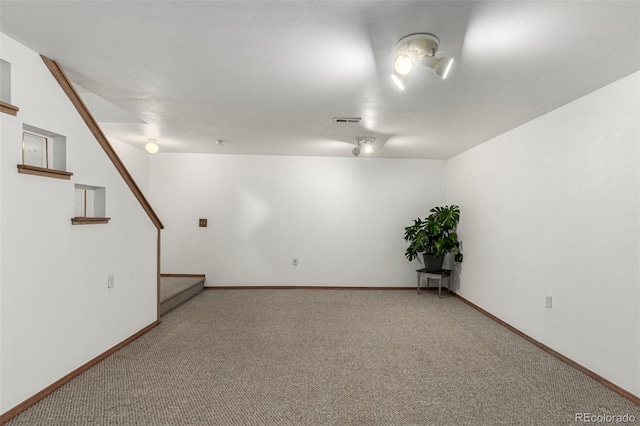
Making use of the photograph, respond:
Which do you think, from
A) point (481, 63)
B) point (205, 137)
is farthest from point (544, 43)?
point (205, 137)

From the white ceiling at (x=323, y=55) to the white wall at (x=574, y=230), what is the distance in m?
0.29

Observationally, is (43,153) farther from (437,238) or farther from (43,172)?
(437,238)

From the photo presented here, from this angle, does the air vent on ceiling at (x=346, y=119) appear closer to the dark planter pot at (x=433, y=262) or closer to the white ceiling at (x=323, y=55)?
the white ceiling at (x=323, y=55)

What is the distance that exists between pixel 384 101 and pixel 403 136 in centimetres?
139

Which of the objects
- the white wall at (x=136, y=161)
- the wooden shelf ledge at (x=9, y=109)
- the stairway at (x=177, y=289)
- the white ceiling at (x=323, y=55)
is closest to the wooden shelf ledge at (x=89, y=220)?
the wooden shelf ledge at (x=9, y=109)

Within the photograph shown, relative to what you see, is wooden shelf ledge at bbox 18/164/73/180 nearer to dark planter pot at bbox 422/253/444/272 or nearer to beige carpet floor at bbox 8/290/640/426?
beige carpet floor at bbox 8/290/640/426

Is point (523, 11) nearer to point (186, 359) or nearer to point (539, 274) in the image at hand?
point (539, 274)

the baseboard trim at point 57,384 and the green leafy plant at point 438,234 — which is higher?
the green leafy plant at point 438,234

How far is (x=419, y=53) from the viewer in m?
1.98

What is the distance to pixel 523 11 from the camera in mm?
1654

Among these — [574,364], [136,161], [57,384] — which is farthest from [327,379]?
[136,161]

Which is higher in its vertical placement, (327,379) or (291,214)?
(291,214)

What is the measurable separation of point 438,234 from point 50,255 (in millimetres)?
4616

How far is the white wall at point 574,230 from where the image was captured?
243cm
